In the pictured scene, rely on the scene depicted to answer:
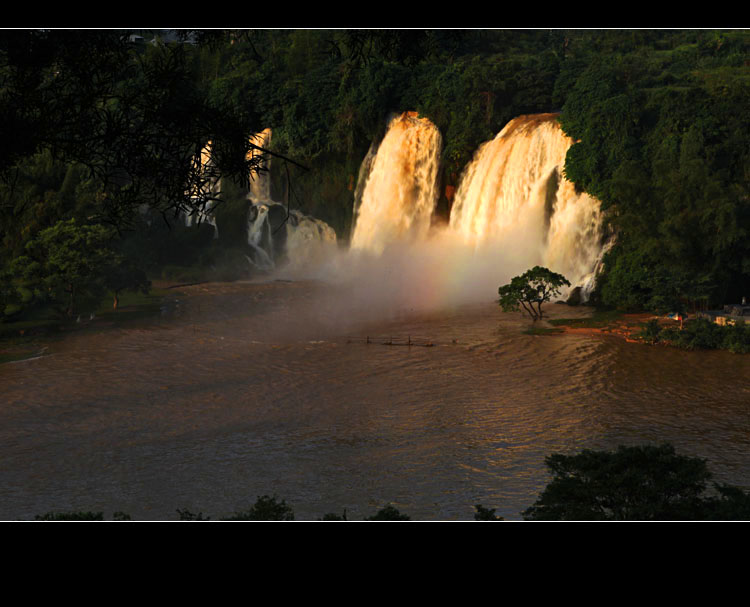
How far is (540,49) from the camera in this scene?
65.0m

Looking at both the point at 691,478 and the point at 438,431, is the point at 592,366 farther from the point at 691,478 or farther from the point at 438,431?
the point at 691,478

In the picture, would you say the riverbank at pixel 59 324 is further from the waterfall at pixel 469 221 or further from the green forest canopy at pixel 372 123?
the waterfall at pixel 469 221

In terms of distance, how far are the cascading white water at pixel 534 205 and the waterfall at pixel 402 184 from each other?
11.8ft

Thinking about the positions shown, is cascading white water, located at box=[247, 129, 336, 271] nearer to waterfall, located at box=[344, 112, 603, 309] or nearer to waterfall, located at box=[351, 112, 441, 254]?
waterfall, located at box=[344, 112, 603, 309]

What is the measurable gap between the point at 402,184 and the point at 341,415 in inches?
1074

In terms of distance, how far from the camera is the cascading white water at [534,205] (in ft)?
122

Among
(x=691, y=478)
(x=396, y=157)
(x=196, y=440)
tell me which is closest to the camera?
(x=691, y=478)

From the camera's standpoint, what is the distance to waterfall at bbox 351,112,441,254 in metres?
45.9

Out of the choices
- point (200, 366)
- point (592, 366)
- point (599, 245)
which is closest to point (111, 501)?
point (200, 366)

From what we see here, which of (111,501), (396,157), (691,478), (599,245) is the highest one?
(396,157)

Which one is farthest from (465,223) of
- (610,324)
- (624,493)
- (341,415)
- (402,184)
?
(624,493)

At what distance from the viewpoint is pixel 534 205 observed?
128ft

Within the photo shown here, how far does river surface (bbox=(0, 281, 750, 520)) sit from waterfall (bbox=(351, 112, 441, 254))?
13.9m

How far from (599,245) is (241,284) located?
1941 cm
